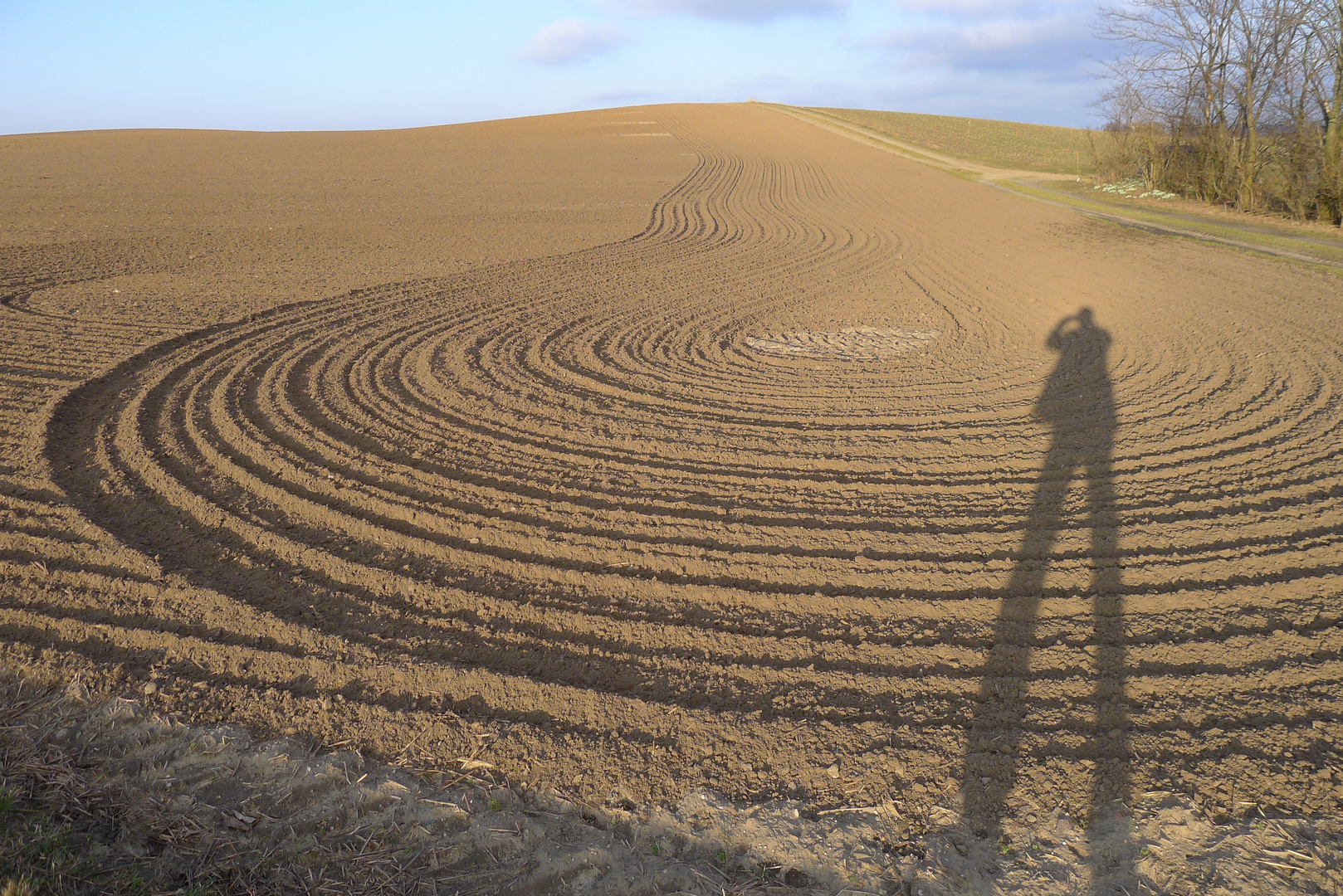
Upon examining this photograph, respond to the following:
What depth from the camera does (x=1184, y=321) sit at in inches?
370

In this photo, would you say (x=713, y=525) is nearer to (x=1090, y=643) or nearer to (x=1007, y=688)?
(x=1007, y=688)

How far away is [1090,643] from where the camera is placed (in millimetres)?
3730

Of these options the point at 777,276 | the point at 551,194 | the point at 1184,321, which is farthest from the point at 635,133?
the point at 1184,321

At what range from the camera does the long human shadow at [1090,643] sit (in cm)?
292

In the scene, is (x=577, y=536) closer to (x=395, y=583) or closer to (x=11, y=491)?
(x=395, y=583)

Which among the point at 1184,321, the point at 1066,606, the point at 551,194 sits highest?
the point at 551,194

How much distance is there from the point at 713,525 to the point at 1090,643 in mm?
2122

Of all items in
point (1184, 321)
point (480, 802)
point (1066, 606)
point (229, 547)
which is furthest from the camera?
point (1184, 321)

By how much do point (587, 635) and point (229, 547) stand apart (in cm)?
226

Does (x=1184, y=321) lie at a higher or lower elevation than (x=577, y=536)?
higher

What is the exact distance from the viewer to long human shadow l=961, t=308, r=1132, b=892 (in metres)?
2.92

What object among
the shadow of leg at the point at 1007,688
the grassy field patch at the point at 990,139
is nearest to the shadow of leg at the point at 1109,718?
the shadow of leg at the point at 1007,688

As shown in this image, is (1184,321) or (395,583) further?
(1184,321)

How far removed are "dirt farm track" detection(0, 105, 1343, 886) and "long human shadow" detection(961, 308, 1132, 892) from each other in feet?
0.07
